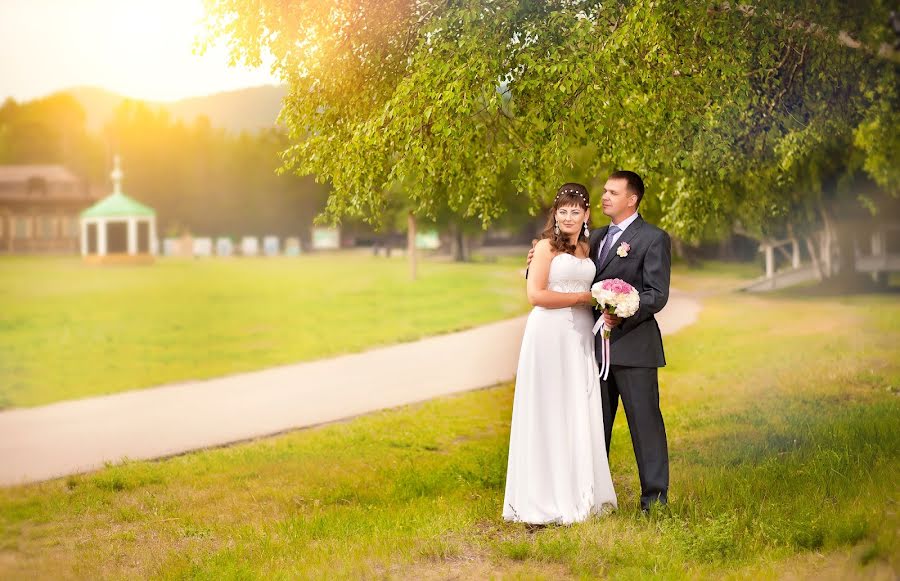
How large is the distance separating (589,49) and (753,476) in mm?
3520

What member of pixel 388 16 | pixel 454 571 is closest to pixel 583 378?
pixel 454 571

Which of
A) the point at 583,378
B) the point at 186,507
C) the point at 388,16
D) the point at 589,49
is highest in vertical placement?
the point at 388,16

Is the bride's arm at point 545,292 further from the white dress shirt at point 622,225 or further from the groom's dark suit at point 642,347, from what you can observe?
the white dress shirt at point 622,225

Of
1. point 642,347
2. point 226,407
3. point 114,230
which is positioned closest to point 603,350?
point 642,347

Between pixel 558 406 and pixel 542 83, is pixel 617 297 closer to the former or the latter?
pixel 558 406

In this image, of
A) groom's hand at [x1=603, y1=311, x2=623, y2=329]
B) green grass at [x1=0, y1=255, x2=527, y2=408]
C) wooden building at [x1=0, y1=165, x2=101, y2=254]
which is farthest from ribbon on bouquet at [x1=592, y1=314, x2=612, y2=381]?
wooden building at [x1=0, y1=165, x2=101, y2=254]

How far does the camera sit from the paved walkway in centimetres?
914

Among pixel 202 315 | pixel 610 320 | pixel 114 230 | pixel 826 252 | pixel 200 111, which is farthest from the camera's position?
pixel 200 111

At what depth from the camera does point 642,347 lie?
624cm

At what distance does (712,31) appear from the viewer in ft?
27.2

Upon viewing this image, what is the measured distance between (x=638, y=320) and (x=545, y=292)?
0.60 meters

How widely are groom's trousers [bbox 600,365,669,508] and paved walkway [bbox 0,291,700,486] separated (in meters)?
4.61

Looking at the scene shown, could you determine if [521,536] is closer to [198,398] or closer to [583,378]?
[583,378]

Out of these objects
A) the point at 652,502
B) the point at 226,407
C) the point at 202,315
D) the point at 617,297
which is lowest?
the point at 202,315
